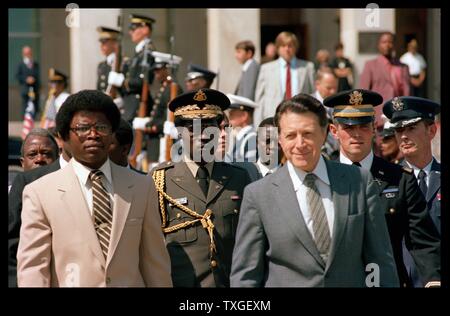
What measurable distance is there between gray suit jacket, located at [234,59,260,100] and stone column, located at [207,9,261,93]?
3495 millimetres

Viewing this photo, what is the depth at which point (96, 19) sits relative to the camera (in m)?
20.7

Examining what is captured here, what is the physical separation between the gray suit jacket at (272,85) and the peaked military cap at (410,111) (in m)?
6.62

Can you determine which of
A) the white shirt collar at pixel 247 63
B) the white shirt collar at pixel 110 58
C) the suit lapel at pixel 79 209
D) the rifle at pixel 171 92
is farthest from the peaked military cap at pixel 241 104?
the suit lapel at pixel 79 209

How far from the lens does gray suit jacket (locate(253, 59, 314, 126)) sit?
16797 mm

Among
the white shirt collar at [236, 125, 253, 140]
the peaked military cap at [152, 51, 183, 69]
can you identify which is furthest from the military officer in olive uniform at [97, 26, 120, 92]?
the white shirt collar at [236, 125, 253, 140]

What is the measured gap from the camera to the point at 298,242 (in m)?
7.34

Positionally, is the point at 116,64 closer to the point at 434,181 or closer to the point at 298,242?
the point at 434,181

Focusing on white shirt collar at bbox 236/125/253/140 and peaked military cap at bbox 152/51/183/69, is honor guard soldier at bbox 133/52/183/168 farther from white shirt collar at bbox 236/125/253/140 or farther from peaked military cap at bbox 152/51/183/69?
white shirt collar at bbox 236/125/253/140

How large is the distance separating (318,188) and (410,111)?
2.69 m

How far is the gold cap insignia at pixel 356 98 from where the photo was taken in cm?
944

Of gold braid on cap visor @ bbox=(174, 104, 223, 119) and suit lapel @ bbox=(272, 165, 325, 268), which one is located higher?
gold braid on cap visor @ bbox=(174, 104, 223, 119)
